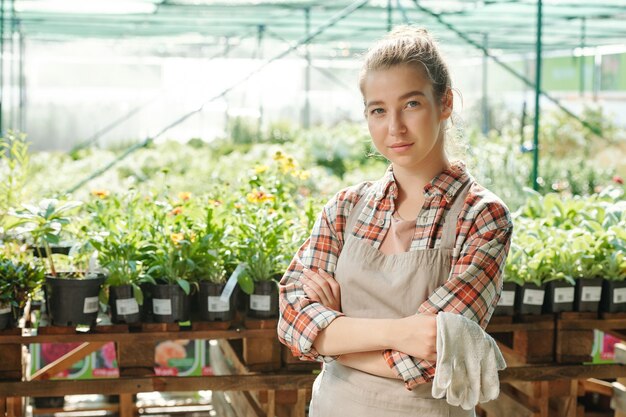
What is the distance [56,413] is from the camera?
4.04 m

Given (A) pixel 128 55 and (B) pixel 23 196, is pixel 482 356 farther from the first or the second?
(A) pixel 128 55

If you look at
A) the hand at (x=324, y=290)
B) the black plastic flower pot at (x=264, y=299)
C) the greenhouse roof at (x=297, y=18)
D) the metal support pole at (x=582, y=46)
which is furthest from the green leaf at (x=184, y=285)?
the metal support pole at (x=582, y=46)

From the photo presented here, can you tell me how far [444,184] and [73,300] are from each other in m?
1.35

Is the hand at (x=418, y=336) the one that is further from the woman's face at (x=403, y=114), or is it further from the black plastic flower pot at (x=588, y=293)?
the black plastic flower pot at (x=588, y=293)

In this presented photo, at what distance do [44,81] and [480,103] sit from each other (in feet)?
25.8

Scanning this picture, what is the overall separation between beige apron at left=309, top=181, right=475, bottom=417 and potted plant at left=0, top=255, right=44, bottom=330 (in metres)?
1.27

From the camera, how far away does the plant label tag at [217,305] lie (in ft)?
8.81

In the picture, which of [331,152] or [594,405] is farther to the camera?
[331,152]

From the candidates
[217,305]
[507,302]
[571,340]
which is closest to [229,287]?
[217,305]

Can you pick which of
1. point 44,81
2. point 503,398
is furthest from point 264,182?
point 44,81

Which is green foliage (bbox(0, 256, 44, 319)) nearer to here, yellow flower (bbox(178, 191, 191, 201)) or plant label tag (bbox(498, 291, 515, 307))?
yellow flower (bbox(178, 191, 191, 201))

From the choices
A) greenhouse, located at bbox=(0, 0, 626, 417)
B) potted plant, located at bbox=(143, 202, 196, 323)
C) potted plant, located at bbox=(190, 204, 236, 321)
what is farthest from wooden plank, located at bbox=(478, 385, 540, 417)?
potted plant, located at bbox=(143, 202, 196, 323)

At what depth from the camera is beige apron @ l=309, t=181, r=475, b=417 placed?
1.58m

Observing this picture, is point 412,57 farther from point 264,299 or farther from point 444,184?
point 264,299
